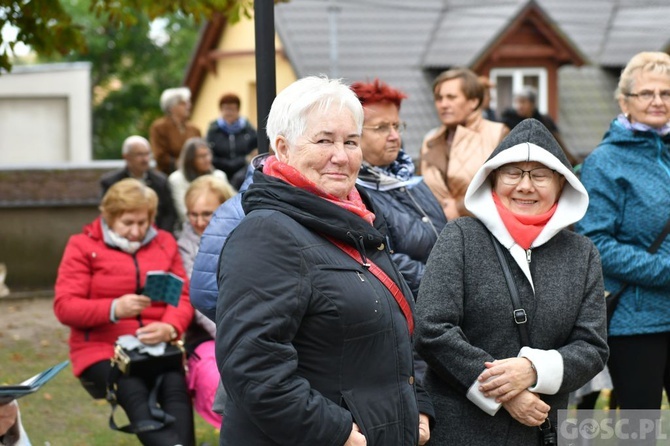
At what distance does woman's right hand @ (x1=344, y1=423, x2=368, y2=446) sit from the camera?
3312mm

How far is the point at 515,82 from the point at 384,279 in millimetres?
20361

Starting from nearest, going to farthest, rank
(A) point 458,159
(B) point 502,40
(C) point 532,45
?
(A) point 458,159 → (B) point 502,40 → (C) point 532,45

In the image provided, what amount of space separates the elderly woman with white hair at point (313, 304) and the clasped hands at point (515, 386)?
38 centimetres

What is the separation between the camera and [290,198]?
3387 mm

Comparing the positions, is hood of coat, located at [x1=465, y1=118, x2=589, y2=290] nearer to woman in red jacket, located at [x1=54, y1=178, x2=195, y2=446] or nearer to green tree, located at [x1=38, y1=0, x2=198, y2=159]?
woman in red jacket, located at [x1=54, y1=178, x2=195, y2=446]

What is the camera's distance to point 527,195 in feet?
13.6

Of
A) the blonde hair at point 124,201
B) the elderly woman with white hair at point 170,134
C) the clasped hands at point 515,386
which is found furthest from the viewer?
the elderly woman with white hair at point 170,134

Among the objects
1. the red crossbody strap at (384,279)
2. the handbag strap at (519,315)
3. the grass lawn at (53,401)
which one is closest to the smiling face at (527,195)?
the handbag strap at (519,315)

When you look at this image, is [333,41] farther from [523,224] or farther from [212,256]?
[523,224]

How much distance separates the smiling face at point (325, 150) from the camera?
11.4ft

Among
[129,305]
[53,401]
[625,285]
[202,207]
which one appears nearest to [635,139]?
[625,285]

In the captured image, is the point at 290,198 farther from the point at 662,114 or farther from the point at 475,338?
the point at 662,114

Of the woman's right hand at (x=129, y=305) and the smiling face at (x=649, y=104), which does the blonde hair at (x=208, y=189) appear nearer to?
the woman's right hand at (x=129, y=305)

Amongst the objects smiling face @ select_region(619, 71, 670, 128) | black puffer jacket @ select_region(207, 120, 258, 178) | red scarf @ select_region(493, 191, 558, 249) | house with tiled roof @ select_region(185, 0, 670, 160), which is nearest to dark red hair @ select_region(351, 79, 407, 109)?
smiling face @ select_region(619, 71, 670, 128)
